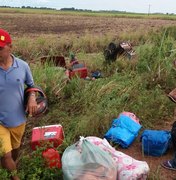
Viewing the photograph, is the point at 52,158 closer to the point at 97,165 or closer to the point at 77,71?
the point at 97,165

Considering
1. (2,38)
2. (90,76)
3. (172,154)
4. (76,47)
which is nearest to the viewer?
(2,38)

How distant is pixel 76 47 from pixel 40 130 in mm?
8837

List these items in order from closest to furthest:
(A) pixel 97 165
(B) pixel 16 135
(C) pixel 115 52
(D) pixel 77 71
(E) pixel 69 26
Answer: (A) pixel 97 165, (B) pixel 16 135, (D) pixel 77 71, (C) pixel 115 52, (E) pixel 69 26

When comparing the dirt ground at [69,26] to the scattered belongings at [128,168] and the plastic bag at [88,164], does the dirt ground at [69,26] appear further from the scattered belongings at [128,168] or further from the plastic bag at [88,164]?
the plastic bag at [88,164]

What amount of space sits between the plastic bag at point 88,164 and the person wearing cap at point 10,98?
0.49m

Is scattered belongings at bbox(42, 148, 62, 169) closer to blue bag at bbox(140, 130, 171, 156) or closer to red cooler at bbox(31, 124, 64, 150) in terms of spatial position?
red cooler at bbox(31, 124, 64, 150)

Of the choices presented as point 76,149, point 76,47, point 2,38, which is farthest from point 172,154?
point 76,47

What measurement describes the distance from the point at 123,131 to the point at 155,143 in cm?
46

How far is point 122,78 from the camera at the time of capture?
21.4ft

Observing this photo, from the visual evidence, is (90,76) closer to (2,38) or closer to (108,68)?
(108,68)

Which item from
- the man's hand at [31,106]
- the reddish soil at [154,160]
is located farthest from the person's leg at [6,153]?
the reddish soil at [154,160]

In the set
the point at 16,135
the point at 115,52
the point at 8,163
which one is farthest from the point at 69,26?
the point at 8,163

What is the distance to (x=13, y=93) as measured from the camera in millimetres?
3289

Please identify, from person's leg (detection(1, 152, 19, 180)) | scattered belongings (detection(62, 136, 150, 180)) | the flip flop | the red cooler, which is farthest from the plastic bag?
the flip flop
